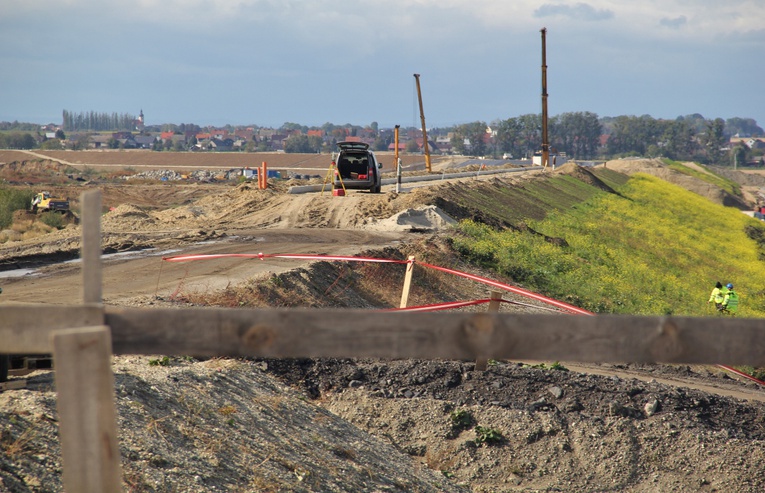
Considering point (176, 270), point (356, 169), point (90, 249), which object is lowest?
point (176, 270)

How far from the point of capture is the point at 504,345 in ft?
11.9

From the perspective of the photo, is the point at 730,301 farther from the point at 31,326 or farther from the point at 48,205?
the point at 48,205

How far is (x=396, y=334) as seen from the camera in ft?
11.9

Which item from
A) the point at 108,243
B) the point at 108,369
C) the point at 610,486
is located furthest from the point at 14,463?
the point at 108,243

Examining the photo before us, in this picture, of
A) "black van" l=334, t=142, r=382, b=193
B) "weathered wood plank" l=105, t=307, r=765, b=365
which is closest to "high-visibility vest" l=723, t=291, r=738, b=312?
"black van" l=334, t=142, r=382, b=193

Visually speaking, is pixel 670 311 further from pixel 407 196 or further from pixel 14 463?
pixel 14 463

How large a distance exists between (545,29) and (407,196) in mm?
43978

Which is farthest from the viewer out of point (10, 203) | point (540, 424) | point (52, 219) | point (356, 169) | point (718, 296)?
point (10, 203)

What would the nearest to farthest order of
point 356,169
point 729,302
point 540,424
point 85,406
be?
point 85,406, point 540,424, point 729,302, point 356,169

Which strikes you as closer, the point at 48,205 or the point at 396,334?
the point at 396,334

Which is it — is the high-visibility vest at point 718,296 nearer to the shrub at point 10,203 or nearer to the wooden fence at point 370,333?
the wooden fence at point 370,333

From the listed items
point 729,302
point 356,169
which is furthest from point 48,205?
point 729,302

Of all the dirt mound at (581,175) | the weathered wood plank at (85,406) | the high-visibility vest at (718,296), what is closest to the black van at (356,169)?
the high-visibility vest at (718,296)

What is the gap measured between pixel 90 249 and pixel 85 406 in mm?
714
